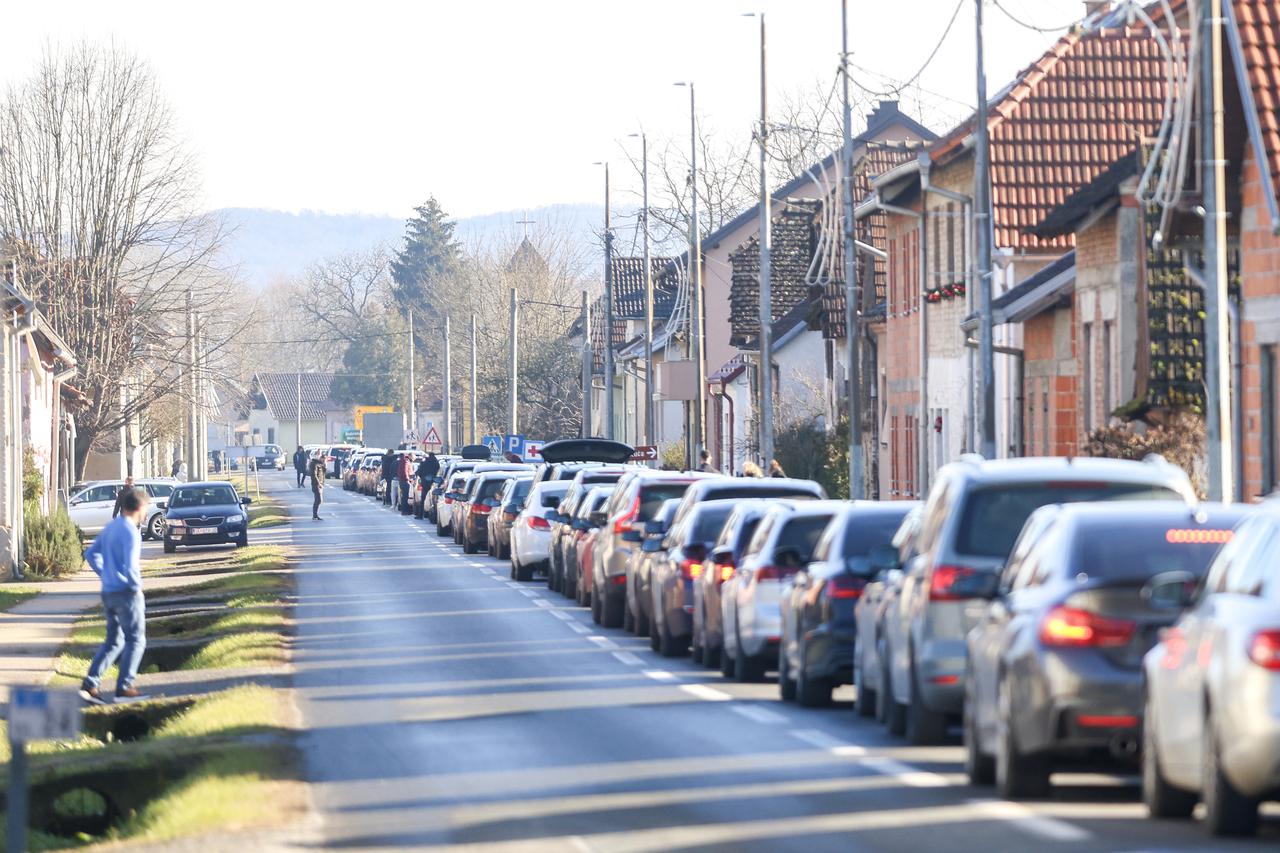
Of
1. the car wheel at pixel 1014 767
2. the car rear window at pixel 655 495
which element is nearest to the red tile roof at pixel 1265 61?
the car rear window at pixel 655 495

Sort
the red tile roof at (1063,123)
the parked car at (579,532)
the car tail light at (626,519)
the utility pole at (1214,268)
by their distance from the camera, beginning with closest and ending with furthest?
the utility pole at (1214,268)
the car tail light at (626,519)
the parked car at (579,532)
the red tile roof at (1063,123)

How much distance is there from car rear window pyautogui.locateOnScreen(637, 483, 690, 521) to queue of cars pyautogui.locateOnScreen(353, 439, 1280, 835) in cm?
389

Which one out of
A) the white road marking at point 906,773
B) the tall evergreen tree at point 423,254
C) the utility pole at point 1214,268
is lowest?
the white road marking at point 906,773

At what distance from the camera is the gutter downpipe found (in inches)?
1684

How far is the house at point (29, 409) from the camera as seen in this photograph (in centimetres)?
4138

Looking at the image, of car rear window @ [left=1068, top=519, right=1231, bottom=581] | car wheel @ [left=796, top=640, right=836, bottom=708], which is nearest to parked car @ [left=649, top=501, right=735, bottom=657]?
car wheel @ [left=796, top=640, right=836, bottom=708]

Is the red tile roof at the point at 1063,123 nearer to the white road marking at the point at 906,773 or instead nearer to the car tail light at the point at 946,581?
the car tail light at the point at 946,581

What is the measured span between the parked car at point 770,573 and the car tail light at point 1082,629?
7.68 m

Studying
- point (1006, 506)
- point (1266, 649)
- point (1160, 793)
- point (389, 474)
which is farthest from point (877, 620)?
point (389, 474)

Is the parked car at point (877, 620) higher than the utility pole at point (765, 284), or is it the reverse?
the utility pole at point (765, 284)

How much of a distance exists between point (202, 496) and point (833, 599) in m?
40.3

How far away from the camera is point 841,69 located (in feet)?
128

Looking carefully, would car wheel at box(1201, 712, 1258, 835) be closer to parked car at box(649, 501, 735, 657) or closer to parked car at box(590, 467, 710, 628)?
parked car at box(649, 501, 735, 657)

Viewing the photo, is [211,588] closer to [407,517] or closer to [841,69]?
[841,69]
